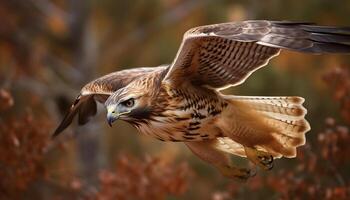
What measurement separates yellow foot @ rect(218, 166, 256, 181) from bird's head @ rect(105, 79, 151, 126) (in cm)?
95

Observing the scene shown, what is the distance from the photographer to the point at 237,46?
678 cm

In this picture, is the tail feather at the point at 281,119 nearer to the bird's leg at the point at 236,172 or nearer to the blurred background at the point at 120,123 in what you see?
the blurred background at the point at 120,123

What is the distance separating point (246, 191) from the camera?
8.18m

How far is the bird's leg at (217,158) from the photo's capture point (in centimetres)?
738

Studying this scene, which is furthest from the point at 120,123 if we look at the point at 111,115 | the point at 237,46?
the point at 111,115

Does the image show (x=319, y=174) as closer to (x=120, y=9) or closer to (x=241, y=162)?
(x=241, y=162)

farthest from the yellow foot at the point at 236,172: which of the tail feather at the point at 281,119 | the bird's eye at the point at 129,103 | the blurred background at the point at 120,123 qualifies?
the bird's eye at the point at 129,103

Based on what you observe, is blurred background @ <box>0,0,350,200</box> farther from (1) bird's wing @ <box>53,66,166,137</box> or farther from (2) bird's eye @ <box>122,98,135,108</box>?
(2) bird's eye @ <box>122,98,135,108</box>

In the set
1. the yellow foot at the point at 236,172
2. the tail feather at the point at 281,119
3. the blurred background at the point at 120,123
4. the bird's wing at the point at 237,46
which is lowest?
the blurred background at the point at 120,123

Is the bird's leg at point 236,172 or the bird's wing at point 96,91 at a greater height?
the bird's wing at point 96,91

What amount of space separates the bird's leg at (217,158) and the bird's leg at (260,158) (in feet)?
0.85

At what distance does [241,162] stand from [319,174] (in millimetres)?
5194

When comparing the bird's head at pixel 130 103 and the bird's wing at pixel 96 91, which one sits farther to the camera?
the bird's wing at pixel 96 91

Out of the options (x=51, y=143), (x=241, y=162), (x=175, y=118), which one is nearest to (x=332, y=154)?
(x=175, y=118)
